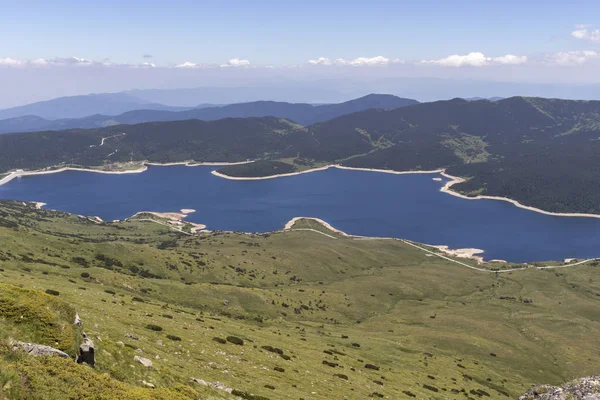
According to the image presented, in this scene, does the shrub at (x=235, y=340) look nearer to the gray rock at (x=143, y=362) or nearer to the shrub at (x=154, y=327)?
the shrub at (x=154, y=327)

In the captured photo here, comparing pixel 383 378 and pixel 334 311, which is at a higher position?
pixel 383 378

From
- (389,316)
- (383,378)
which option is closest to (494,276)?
(389,316)

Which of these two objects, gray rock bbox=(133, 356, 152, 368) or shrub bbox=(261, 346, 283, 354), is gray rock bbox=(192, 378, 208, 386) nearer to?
gray rock bbox=(133, 356, 152, 368)

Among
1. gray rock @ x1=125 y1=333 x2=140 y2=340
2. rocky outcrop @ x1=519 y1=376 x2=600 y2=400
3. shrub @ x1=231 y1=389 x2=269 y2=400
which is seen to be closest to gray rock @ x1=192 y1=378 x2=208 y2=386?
shrub @ x1=231 y1=389 x2=269 y2=400

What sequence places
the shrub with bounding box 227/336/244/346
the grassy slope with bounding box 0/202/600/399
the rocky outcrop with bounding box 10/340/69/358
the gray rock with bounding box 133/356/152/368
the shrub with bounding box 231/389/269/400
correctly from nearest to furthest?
the rocky outcrop with bounding box 10/340/69/358
the gray rock with bounding box 133/356/152/368
the shrub with bounding box 231/389/269/400
the grassy slope with bounding box 0/202/600/399
the shrub with bounding box 227/336/244/346

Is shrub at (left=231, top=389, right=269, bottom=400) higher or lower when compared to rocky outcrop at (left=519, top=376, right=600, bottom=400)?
lower

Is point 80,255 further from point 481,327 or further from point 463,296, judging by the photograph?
point 463,296

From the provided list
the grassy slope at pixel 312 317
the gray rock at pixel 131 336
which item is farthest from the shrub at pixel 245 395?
the gray rock at pixel 131 336
